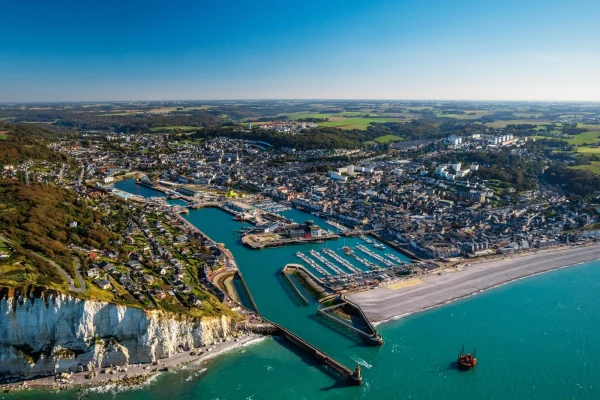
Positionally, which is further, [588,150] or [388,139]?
[388,139]

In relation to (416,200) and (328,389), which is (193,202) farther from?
(328,389)

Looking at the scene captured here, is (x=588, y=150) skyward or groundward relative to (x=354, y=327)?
skyward

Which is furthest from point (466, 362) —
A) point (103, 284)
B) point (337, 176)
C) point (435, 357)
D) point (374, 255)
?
point (337, 176)

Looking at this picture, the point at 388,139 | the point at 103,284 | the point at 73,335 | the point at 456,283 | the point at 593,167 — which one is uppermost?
the point at 388,139

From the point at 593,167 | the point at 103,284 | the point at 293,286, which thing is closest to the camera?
the point at 103,284

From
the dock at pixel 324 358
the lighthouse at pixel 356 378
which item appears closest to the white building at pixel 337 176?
the dock at pixel 324 358

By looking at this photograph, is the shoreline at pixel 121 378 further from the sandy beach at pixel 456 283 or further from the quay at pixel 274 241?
the quay at pixel 274 241

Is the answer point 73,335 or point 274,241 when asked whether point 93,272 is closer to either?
point 73,335
